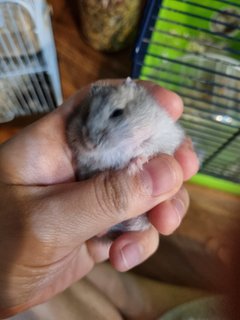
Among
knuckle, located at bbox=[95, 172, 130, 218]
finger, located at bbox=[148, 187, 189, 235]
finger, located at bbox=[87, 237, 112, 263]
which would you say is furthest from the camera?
finger, located at bbox=[87, 237, 112, 263]

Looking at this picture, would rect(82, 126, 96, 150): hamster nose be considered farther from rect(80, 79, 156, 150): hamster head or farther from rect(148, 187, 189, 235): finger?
rect(148, 187, 189, 235): finger

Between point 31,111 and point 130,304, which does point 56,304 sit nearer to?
point 130,304

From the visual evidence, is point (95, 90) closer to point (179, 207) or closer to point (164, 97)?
point (164, 97)

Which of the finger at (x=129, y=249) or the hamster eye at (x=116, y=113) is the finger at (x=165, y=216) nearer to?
the finger at (x=129, y=249)

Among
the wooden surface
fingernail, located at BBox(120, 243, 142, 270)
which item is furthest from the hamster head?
the wooden surface

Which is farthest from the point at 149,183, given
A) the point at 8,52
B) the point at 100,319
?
the point at 8,52

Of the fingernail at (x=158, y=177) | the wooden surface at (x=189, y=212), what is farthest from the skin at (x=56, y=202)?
the wooden surface at (x=189, y=212)
